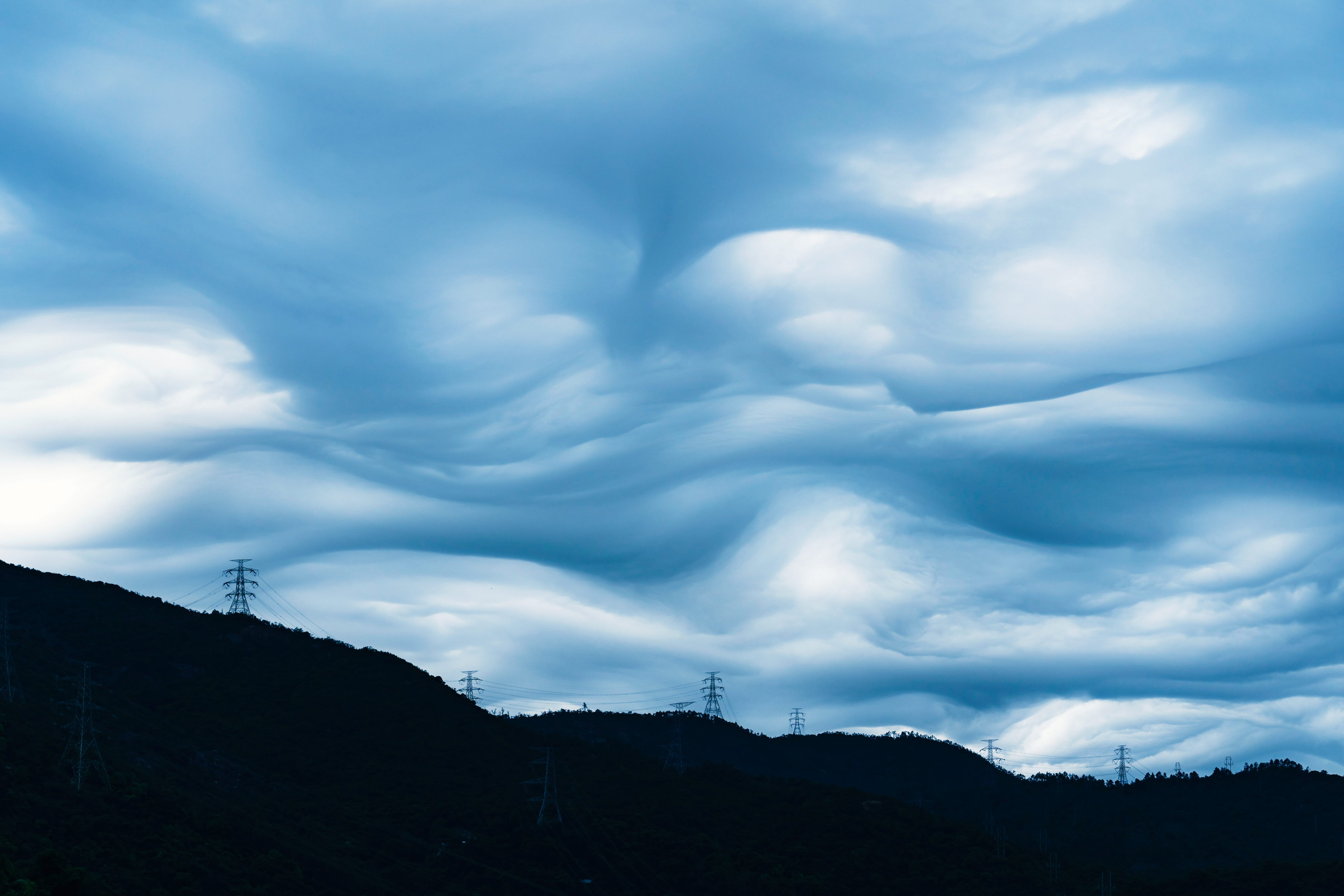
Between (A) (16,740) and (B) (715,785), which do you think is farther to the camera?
(B) (715,785)

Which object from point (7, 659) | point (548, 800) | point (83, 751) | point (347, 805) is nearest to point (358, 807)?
point (347, 805)

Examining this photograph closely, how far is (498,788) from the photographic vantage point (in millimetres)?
166875

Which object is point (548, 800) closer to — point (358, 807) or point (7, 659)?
point (358, 807)

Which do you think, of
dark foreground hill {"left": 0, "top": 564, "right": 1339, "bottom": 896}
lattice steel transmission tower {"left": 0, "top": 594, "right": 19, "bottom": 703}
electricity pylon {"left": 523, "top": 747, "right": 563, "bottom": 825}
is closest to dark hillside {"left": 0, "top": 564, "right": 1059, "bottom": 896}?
dark foreground hill {"left": 0, "top": 564, "right": 1339, "bottom": 896}

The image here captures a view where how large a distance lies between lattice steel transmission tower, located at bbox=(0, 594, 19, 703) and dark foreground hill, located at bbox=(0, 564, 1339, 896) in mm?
2407

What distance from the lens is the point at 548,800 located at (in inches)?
6284

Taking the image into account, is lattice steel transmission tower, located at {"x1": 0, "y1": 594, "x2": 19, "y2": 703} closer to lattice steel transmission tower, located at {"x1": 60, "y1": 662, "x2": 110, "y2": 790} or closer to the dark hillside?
the dark hillside

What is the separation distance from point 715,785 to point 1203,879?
242 ft

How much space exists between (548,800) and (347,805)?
28.2 meters

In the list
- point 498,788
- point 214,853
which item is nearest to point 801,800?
point 498,788

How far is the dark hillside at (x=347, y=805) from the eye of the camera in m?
113

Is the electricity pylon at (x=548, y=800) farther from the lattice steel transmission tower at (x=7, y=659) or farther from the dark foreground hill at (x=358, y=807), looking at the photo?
the lattice steel transmission tower at (x=7, y=659)

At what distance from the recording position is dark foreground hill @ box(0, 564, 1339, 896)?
11356 cm

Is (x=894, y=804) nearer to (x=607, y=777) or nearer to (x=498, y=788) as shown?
(x=607, y=777)
